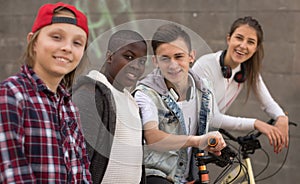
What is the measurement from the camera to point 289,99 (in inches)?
180

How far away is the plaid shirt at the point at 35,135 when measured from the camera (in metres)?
1.83

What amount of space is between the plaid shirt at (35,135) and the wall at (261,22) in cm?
269

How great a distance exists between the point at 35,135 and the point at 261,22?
10.1ft

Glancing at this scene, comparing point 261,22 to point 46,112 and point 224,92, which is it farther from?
point 46,112

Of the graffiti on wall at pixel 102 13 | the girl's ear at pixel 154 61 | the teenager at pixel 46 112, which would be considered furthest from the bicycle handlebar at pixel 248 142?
the graffiti on wall at pixel 102 13

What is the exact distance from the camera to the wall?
4.53 meters

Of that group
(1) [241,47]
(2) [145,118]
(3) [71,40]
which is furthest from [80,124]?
(1) [241,47]

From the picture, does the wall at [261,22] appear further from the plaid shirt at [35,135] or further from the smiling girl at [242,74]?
the plaid shirt at [35,135]

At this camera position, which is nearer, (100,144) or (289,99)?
(100,144)

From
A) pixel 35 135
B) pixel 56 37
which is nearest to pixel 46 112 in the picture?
pixel 35 135

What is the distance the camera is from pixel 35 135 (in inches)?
74.4

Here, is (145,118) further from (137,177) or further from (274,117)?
(274,117)

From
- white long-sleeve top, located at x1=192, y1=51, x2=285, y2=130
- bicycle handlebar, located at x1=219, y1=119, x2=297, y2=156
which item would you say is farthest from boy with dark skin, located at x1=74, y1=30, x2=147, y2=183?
bicycle handlebar, located at x1=219, y1=119, x2=297, y2=156

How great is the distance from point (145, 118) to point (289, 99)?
2.24 m
